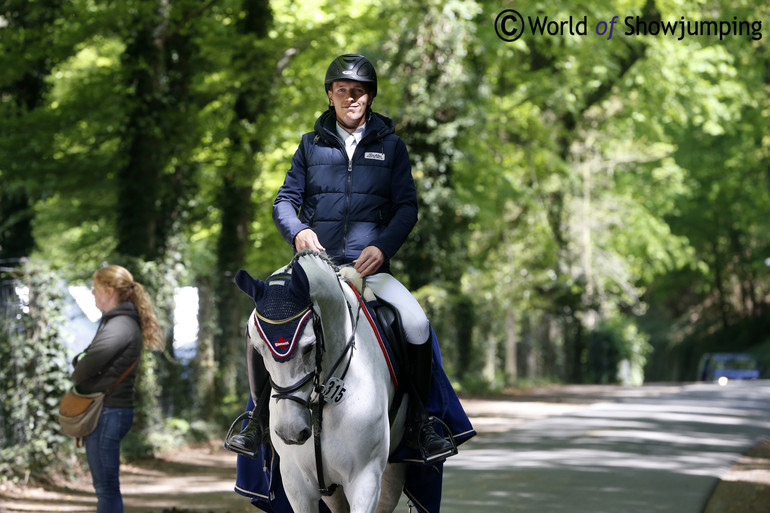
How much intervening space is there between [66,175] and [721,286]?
37.9 metres

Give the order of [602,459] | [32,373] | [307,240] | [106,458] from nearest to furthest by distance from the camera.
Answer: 1. [307,240]
2. [106,458]
3. [32,373]
4. [602,459]

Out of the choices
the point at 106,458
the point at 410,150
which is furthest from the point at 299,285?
the point at 410,150

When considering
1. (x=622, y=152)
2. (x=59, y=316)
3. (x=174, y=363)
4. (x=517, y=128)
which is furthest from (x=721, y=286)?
(x=59, y=316)

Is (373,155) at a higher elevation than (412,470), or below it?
higher

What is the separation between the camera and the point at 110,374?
7.39m

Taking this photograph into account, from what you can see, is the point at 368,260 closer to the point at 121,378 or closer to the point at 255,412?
the point at 255,412

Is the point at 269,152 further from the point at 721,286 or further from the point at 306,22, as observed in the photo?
the point at 721,286

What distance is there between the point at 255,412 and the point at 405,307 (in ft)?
3.35

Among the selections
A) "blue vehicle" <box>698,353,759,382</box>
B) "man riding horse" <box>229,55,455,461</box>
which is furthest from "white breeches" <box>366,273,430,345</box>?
"blue vehicle" <box>698,353,759,382</box>

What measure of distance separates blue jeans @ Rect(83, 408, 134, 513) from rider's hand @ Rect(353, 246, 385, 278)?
106 inches

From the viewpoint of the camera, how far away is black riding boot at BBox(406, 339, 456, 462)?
19.2ft

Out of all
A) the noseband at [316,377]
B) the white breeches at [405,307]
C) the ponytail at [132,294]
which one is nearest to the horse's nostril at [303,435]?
the noseband at [316,377]

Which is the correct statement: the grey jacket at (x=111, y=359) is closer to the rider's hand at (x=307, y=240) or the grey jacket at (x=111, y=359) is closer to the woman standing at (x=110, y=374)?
the woman standing at (x=110, y=374)

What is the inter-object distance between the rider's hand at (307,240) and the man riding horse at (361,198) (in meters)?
0.18
